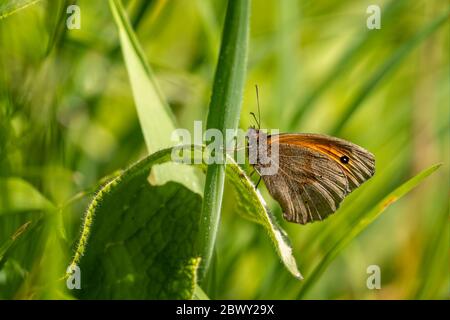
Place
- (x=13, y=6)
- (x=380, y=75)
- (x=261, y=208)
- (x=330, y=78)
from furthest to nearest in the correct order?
(x=330, y=78) → (x=380, y=75) → (x=261, y=208) → (x=13, y=6)

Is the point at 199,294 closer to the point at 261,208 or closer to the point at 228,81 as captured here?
the point at 261,208

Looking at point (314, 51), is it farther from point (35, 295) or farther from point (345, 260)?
point (35, 295)

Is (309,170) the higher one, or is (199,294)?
(309,170)

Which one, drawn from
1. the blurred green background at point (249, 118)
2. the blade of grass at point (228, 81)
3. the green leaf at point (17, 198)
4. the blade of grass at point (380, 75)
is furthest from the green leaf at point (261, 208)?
the blade of grass at point (380, 75)

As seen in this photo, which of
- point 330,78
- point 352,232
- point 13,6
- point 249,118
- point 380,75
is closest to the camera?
point 13,6

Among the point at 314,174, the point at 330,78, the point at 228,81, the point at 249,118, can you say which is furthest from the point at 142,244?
the point at 249,118

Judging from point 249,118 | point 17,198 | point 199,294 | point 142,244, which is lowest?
point 199,294

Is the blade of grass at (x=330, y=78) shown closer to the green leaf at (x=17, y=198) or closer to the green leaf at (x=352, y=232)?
the green leaf at (x=352, y=232)
